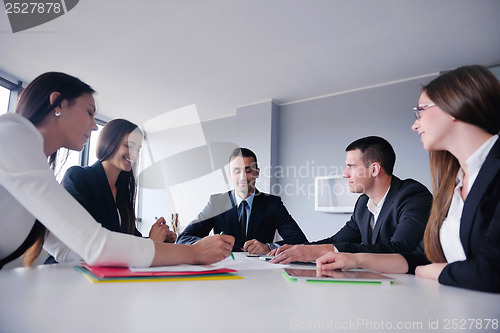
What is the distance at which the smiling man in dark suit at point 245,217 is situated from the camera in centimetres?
251

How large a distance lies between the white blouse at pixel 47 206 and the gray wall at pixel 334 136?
423 cm

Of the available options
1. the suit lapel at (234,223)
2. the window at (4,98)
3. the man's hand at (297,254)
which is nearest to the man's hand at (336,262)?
the man's hand at (297,254)

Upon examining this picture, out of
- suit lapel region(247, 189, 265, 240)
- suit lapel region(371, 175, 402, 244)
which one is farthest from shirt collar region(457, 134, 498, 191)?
suit lapel region(247, 189, 265, 240)

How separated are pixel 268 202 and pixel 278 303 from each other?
6.65ft

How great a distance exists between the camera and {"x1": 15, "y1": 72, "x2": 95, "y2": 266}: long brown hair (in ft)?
3.56

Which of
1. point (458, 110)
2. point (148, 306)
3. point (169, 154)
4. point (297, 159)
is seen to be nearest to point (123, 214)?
point (148, 306)

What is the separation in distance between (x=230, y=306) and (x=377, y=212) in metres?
1.68

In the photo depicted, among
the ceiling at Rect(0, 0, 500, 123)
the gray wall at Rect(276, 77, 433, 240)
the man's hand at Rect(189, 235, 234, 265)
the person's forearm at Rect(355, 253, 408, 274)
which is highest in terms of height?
the ceiling at Rect(0, 0, 500, 123)

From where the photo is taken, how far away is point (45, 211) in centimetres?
76

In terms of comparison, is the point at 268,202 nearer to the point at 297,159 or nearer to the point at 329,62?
the point at 329,62

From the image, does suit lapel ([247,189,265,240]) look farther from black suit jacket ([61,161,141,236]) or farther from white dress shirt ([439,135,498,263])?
white dress shirt ([439,135,498,263])

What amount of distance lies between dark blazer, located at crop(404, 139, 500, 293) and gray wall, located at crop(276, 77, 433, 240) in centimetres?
356

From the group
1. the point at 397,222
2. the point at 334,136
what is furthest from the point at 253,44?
the point at 397,222

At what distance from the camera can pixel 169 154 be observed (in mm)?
7133
